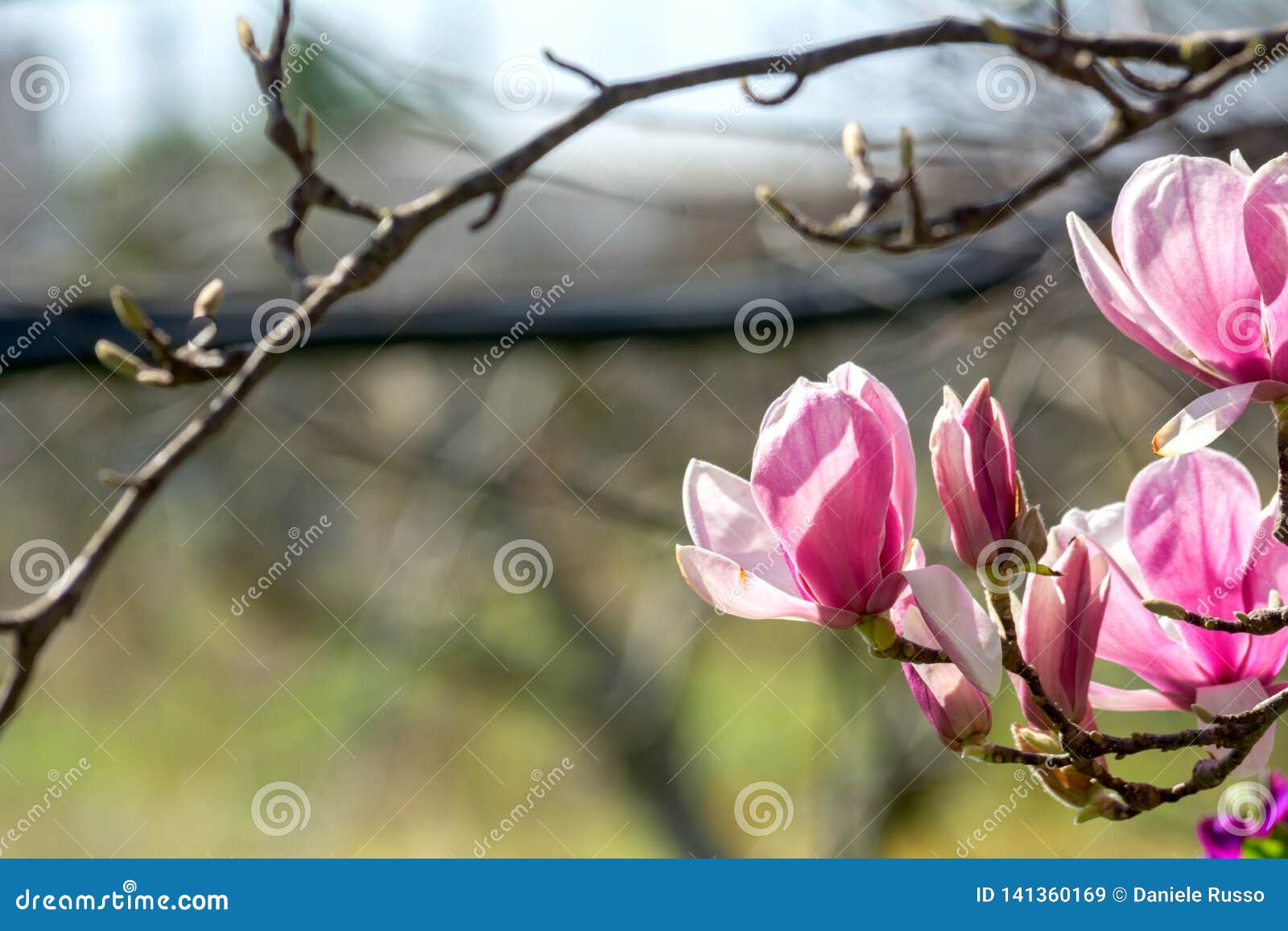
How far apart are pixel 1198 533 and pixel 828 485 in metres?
0.19

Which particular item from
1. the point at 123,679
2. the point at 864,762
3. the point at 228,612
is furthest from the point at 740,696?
the point at 123,679

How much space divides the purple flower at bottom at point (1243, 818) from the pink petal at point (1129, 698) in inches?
9.8

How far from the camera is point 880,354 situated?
1818 millimetres

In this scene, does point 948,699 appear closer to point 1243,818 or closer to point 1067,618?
point 1067,618

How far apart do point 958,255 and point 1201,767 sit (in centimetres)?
123

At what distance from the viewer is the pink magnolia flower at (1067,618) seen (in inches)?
19.4

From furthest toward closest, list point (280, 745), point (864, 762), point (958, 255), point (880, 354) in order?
point (280, 745), point (864, 762), point (880, 354), point (958, 255)

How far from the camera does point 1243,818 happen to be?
2.54 ft

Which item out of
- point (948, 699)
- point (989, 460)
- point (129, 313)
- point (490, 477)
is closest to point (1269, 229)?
point (989, 460)

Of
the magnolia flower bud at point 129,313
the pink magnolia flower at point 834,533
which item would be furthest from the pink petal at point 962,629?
the magnolia flower bud at point 129,313

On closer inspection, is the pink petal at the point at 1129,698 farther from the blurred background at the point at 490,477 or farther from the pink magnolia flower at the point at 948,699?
the blurred background at the point at 490,477

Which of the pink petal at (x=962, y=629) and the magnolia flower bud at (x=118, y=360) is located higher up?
the magnolia flower bud at (x=118, y=360)

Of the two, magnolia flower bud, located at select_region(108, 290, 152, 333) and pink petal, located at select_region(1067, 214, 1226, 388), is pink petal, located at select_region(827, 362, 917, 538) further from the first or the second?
magnolia flower bud, located at select_region(108, 290, 152, 333)

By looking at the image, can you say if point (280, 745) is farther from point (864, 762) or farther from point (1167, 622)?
point (1167, 622)
